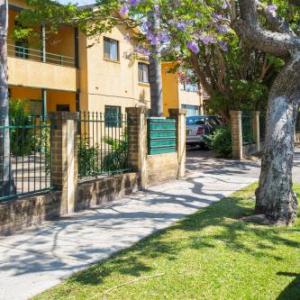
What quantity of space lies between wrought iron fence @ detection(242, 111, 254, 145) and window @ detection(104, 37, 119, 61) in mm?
8371

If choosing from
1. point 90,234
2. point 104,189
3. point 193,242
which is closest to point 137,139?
point 104,189

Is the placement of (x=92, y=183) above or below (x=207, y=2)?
below

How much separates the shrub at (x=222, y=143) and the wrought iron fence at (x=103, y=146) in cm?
796

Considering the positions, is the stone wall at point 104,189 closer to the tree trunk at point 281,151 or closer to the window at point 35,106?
the tree trunk at point 281,151

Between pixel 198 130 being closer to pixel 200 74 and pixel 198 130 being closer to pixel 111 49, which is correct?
pixel 200 74

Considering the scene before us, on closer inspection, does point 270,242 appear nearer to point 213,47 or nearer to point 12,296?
point 12,296

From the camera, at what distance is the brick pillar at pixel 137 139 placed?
10.6 m

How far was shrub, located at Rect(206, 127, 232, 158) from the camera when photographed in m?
18.4

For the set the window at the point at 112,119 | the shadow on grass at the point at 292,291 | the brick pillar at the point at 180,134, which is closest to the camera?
the shadow on grass at the point at 292,291

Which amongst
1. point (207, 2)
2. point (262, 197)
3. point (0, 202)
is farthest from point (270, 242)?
point (207, 2)

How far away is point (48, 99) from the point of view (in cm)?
2484

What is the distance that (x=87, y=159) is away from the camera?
32.1ft

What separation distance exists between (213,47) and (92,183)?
11.6 metres

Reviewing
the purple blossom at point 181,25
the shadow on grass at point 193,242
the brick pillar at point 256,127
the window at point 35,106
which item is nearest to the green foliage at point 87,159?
the shadow on grass at point 193,242
